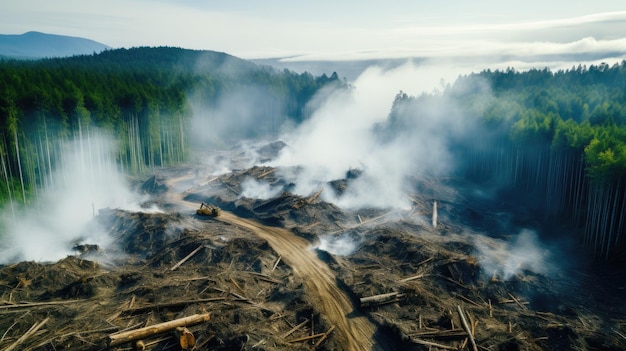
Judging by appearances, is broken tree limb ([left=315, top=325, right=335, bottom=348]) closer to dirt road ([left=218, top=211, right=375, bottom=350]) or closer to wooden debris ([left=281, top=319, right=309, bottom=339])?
dirt road ([left=218, top=211, right=375, bottom=350])

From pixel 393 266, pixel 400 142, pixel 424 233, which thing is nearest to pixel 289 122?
pixel 400 142

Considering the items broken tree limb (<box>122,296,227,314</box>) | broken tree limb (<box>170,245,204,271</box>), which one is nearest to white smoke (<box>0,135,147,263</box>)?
broken tree limb (<box>170,245,204,271</box>)

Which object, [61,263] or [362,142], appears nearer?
[61,263]

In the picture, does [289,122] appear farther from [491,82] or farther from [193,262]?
[193,262]

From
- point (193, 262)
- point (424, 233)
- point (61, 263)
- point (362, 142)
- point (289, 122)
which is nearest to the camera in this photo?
point (61, 263)

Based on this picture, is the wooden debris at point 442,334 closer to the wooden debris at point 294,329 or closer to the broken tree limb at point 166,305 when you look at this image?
the wooden debris at point 294,329

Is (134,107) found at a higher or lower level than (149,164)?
higher

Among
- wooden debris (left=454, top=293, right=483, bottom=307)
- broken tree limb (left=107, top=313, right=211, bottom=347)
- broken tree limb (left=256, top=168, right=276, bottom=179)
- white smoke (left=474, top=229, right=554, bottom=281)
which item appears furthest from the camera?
broken tree limb (left=256, top=168, right=276, bottom=179)
